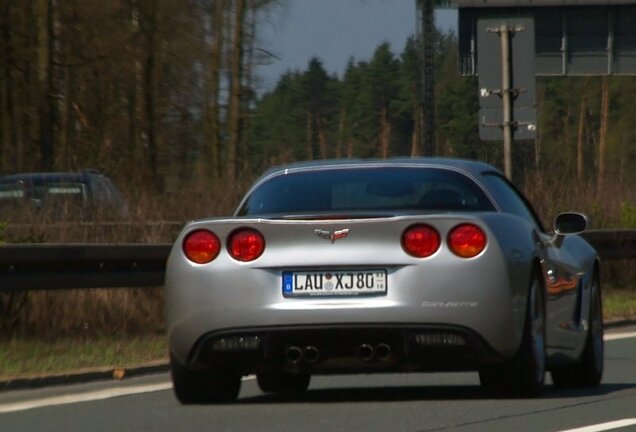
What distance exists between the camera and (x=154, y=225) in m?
18.5

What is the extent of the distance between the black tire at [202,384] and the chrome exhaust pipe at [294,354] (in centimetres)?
58

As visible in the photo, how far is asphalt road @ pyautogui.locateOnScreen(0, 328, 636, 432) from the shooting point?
8.86 meters

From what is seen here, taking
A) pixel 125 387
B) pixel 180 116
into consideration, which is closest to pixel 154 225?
pixel 125 387

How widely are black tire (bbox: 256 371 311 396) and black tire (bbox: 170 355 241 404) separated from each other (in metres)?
0.62

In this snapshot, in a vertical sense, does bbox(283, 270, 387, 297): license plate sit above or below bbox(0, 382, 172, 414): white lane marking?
above

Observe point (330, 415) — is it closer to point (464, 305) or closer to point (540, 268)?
point (464, 305)

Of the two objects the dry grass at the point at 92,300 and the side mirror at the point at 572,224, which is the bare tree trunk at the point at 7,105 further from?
the side mirror at the point at 572,224

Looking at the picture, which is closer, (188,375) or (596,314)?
(188,375)

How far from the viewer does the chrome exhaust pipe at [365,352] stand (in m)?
9.41

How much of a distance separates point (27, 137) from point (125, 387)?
20.4 metres

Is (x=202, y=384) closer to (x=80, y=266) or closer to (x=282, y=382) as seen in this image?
(x=282, y=382)

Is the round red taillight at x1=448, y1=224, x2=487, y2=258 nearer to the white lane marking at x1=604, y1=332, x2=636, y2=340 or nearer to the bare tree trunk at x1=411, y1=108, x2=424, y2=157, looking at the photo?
the white lane marking at x1=604, y1=332, x2=636, y2=340

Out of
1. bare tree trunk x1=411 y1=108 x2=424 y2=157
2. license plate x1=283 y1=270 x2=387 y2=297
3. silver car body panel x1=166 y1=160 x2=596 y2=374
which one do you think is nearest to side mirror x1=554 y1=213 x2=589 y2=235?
silver car body panel x1=166 y1=160 x2=596 y2=374

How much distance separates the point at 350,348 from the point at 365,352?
79mm
